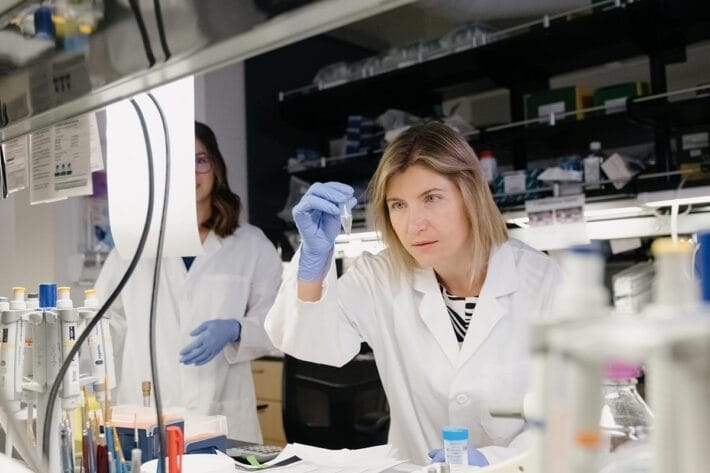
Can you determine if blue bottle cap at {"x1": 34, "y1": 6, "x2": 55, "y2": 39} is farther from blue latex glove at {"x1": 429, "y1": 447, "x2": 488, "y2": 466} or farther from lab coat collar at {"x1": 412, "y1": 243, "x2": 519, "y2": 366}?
lab coat collar at {"x1": 412, "y1": 243, "x2": 519, "y2": 366}

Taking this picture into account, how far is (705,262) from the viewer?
38cm

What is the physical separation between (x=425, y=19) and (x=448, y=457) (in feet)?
10.7

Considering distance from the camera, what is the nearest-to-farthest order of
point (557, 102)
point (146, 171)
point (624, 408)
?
point (624, 408) → point (146, 171) → point (557, 102)

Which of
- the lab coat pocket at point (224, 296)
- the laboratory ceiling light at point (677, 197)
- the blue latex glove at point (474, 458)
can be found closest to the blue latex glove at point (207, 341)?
the lab coat pocket at point (224, 296)

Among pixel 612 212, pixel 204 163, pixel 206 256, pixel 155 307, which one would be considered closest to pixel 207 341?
pixel 206 256

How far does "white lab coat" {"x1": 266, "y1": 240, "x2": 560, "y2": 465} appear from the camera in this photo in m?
1.56

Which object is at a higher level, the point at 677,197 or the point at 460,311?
the point at 677,197

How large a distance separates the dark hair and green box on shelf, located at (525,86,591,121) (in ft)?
5.00

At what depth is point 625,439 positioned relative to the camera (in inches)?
27.0

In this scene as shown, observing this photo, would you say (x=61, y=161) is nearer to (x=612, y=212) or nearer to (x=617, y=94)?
(x=612, y=212)

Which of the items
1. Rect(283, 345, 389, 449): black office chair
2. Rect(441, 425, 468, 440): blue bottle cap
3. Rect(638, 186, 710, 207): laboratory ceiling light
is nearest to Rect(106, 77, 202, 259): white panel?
Rect(441, 425, 468, 440): blue bottle cap

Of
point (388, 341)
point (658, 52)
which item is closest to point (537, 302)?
point (388, 341)

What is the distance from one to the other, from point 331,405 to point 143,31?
2.23m

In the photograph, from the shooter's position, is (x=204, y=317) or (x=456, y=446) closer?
(x=456, y=446)
